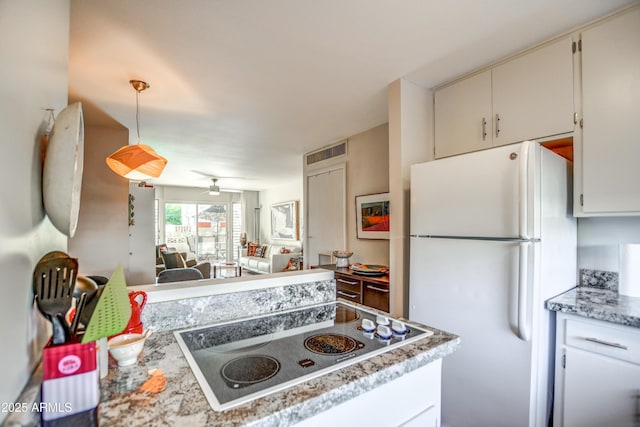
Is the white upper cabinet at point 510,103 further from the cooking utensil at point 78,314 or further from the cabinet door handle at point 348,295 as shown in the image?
the cooking utensil at point 78,314

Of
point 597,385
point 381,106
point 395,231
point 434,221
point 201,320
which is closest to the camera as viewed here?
point 201,320

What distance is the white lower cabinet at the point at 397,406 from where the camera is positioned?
2.51 ft

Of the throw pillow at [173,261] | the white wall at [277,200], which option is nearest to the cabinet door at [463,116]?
the white wall at [277,200]

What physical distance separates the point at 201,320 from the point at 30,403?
59 cm

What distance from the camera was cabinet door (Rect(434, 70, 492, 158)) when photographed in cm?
211

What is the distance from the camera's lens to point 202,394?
27.2 inches

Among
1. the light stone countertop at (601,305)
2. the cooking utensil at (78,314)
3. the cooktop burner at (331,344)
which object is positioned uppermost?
the cooking utensil at (78,314)

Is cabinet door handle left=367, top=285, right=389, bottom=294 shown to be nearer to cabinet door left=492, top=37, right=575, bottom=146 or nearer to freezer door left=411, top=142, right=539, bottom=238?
freezer door left=411, top=142, right=539, bottom=238

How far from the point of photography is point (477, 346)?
5.41 feet

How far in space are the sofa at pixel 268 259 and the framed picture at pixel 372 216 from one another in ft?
10.5

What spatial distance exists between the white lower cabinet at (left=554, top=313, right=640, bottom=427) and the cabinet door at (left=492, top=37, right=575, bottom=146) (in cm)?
112

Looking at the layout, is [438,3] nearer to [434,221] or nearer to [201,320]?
[434,221]

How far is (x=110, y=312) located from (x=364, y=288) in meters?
2.28

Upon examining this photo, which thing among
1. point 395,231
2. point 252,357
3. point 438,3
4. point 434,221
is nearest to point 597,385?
point 434,221
